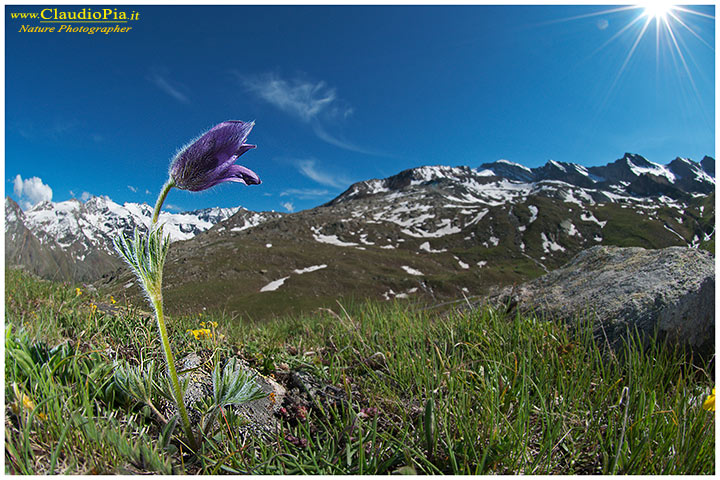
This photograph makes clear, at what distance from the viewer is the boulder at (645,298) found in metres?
3.41

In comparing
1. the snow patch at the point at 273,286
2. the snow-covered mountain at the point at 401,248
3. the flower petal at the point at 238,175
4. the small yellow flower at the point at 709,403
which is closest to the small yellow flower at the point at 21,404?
the flower petal at the point at 238,175

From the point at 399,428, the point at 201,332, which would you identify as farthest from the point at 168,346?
the point at 201,332

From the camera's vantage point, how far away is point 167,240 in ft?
5.84

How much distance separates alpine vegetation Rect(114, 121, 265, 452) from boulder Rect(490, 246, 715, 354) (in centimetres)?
278

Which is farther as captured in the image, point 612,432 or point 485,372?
point 485,372

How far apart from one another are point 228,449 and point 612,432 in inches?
84.3

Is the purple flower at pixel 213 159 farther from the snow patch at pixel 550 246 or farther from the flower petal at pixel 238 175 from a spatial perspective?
the snow patch at pixel 550 246

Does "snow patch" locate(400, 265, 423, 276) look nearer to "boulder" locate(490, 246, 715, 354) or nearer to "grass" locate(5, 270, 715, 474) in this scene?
"boulder" locate(490, 246, 715, 354)

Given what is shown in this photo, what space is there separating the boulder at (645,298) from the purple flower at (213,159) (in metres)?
2.92

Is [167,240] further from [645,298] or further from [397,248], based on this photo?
[397,248]

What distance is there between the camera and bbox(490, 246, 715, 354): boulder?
3.41 metres

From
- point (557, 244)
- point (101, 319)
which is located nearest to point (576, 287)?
point (101, 319)

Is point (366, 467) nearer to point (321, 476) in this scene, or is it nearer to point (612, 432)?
point (321, 476)

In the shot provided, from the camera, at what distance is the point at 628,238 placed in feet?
455
